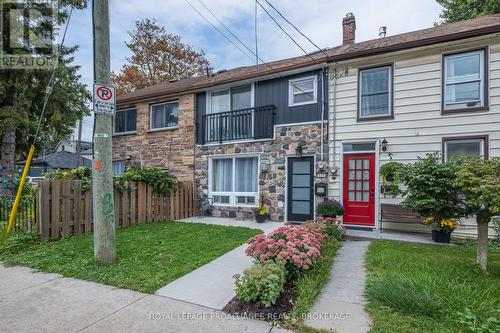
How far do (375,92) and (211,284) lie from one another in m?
6.64

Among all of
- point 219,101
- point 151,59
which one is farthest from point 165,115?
point 151,59

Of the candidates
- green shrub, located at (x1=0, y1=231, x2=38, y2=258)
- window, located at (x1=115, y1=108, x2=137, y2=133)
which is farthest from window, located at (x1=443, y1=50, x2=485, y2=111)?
window, located at (x1=115, y1=108, x2=137, y2=133)

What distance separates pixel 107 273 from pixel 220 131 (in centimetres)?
664

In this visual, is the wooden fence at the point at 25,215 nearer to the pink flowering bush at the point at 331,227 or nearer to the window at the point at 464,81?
the pink flowering bush at the point at 331,227

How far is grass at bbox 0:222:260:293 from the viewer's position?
158 inches

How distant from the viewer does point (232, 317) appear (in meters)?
2.97

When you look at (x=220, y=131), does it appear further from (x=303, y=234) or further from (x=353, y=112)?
(x=303, y=234)

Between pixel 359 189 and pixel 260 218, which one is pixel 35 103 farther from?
pixel 359 189

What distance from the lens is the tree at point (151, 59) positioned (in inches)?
814

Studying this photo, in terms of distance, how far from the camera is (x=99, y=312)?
3039 mm

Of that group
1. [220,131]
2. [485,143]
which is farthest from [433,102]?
[220,131]

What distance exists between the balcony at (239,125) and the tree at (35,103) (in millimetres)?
5287

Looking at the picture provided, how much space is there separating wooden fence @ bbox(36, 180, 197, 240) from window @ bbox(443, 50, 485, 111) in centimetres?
828

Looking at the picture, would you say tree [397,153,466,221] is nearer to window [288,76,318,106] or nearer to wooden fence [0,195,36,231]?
window [288,76,318,106]
